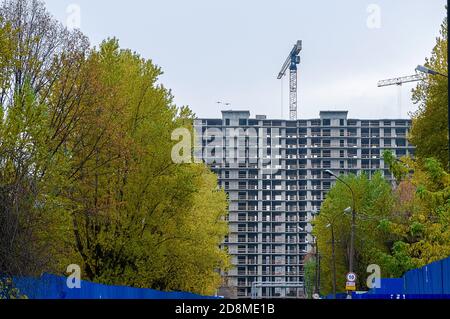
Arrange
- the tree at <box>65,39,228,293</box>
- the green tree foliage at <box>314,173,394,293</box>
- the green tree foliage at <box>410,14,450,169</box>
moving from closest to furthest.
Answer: the tree at <box>65,39,228,293</box>
the green tree foliage at <box>410,14,450,169</box>
the green tree foliage at <box>314,173,394,293</box>

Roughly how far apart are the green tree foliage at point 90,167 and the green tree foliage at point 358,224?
35.1 metres

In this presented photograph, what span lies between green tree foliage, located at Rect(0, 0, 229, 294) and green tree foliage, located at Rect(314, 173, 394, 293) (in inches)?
1383

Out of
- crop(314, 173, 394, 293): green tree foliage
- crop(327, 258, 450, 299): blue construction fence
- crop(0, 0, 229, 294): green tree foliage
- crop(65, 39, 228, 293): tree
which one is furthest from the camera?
crop(314, 173, 394, 293): green tree foliage

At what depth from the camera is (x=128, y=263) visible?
168 ft

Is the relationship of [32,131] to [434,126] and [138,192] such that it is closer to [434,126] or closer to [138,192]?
[138,192]

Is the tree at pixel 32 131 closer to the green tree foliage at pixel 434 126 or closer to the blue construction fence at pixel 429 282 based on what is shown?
the blue construction fence at pixel 429 282

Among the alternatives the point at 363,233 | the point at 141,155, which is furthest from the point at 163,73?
the point at 363,233

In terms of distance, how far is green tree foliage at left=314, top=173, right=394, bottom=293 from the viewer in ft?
309

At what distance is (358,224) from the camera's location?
9706 cm

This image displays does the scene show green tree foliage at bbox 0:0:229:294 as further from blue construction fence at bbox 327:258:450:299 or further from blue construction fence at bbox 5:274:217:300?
blue construction fence at bbox 327:258:450:299

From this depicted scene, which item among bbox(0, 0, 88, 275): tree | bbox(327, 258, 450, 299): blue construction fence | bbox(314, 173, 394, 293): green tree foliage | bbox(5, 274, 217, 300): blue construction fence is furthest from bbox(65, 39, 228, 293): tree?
bbox(314, 173, 394, 293): green tree foliage

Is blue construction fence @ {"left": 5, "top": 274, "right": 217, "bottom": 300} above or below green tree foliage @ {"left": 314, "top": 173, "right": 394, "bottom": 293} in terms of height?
below

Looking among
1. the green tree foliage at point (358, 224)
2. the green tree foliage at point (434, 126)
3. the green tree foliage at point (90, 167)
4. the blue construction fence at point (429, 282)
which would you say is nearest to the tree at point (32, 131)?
the green tree foliage at point (90, 167)

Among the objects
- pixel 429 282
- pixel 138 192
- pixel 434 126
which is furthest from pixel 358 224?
pixel 429 282
